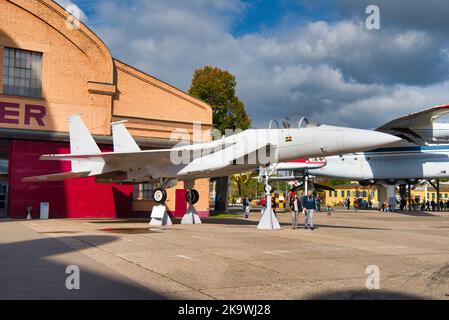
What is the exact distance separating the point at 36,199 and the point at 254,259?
18681 millimetres

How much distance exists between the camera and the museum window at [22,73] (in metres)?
23.6

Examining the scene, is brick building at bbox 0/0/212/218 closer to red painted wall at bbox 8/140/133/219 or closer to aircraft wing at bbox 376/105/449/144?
red painted wall at bbox 8/140/133/219

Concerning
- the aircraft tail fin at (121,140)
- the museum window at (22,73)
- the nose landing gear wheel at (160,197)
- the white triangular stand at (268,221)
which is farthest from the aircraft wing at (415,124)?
the museum window at (22,73)

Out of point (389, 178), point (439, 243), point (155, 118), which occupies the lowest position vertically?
point (439, 243)

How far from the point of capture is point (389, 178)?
36.2m

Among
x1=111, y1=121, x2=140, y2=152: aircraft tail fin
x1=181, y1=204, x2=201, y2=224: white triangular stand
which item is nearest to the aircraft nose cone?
x1=181, y1=204, x2=201, y2=224: white triangular stand

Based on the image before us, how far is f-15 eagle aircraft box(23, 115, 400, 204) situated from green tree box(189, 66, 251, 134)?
22.4 meters

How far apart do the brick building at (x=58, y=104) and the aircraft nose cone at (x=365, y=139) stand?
14.4 metres

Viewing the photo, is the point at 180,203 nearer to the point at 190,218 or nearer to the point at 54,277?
the point at 190,218

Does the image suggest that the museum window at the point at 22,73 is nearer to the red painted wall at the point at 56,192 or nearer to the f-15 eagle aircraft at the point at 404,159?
→ the red painted wall at the point at 56,192

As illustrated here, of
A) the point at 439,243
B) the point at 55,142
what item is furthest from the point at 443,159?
the point at 55,142

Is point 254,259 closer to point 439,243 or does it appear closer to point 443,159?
point 439,243

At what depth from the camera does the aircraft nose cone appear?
14.2 m

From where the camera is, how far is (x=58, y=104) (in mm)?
24562
